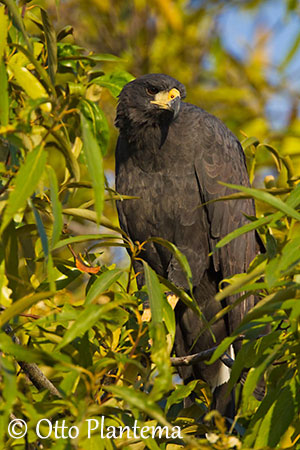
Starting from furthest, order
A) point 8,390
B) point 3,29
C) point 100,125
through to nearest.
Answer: point 100,125 < point 3,29 < point 8,390

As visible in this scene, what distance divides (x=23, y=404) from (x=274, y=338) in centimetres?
80

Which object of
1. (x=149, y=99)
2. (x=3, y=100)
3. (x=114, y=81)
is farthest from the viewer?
(x=149, y=99)

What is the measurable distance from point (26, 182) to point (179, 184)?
231cm

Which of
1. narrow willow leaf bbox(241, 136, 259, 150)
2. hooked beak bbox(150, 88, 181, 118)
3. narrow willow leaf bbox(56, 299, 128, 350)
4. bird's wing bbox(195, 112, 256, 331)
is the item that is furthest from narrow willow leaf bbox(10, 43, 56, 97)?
bird's wing bbox(195, 112, 256, 331)

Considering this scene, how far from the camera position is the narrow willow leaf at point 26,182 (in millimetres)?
1682

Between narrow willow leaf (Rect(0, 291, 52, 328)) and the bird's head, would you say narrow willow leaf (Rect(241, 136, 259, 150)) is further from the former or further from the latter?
narrow willow leaf (Rect(0, 291, 52, 328))

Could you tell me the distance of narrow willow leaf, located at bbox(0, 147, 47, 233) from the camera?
1682 millimetres

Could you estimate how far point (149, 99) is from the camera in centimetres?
407

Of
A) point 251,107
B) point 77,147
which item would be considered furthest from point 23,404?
point 251,107

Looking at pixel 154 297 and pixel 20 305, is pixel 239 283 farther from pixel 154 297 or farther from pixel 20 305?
pixel 20 305

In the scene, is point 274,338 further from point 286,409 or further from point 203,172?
point 203,172

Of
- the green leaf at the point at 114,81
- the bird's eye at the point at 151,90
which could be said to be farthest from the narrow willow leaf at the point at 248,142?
the bird's eye at the point at 151,90

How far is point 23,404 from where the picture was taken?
1.73 meters
